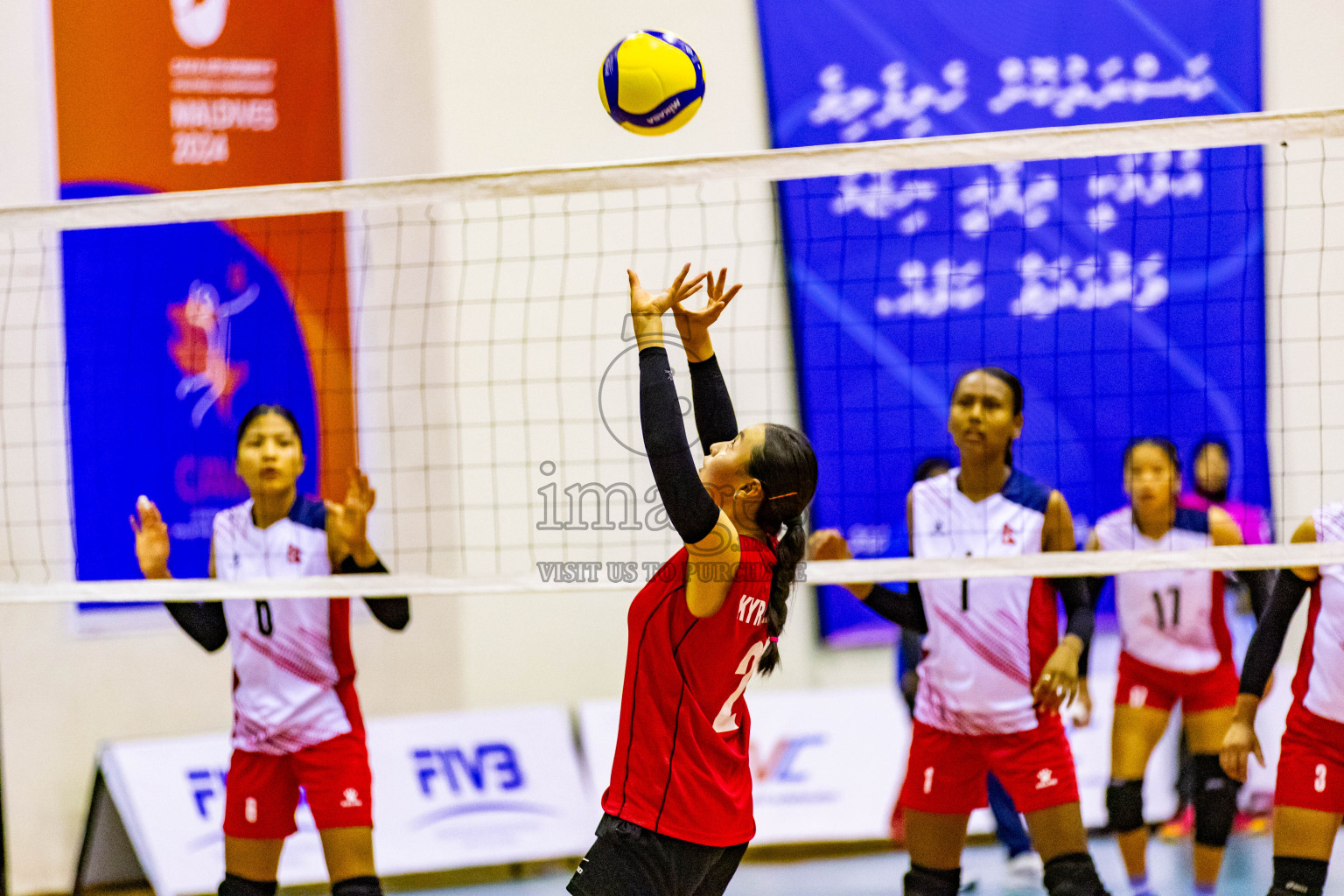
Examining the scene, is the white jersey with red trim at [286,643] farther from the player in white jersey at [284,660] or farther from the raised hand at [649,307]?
the raised hand at [649,307]

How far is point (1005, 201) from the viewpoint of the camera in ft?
21.7

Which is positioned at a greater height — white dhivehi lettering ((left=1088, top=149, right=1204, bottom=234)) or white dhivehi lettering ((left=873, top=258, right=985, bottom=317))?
white dhivehi lettering ((left=1088, top=149, right=1204, bottom=234))

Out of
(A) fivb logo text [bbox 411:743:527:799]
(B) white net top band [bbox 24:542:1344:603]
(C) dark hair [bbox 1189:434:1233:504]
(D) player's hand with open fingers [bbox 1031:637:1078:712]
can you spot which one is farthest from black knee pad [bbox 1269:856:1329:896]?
(A) fivb logo text [bbox 411:743:527:799]

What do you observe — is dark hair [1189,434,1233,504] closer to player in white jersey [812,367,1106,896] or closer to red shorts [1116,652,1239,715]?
red shorts [1116,652,1239,715]

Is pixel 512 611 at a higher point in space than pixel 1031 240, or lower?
lower

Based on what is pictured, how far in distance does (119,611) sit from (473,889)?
2.20m

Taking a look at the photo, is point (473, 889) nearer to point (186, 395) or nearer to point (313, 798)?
point (313, 798)

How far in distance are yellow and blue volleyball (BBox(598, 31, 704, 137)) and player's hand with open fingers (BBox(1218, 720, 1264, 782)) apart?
243 centimetres

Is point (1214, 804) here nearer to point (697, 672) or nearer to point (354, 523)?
point (697, 672)

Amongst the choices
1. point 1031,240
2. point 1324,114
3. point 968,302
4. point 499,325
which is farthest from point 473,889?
point 1324,114

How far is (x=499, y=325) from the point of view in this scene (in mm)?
6535

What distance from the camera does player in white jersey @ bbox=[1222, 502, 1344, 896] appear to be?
11.7 feet

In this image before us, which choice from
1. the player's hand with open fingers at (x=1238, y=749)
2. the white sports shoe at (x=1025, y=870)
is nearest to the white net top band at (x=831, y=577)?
the player's hand with open fingers at (x=1238, y=749)

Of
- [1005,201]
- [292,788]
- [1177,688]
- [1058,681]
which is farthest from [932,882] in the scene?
[1005,201]
